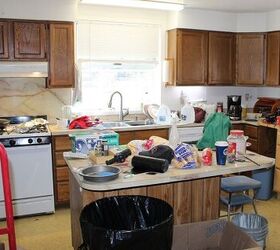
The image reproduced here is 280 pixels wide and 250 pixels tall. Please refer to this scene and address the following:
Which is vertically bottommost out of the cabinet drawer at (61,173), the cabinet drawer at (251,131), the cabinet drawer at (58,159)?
the cabinet drawer at (61,173)

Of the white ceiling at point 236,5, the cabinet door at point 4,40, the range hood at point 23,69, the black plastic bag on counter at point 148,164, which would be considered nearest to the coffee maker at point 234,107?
the white ceiling at point 236,5

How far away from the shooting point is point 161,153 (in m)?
2.32

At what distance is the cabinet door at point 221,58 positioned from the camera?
189 inches

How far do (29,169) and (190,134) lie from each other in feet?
6.56

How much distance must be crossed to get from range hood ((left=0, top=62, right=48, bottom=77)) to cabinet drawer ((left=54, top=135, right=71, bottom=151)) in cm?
74

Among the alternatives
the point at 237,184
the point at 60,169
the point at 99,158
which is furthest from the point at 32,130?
the point at 237,184

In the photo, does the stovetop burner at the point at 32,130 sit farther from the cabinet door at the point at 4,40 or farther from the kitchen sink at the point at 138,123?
the kitchen sink at the point at 138,123

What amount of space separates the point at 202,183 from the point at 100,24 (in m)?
2.85

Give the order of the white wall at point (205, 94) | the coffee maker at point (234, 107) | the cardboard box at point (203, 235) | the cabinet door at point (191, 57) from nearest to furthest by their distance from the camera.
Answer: the cardboard box at point (203, 235)
the cabinet door at point (191, 57)
the coffee maker at point (234, 107)
the white wall at point (205, 94)

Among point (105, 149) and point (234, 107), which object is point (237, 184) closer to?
point (105, 149)

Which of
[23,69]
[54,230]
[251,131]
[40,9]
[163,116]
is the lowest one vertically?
[54,230]

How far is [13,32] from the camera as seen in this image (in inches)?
150

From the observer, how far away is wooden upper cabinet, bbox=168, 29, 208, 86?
15.1 feet

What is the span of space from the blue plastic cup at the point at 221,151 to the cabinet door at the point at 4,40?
8.64 ft
